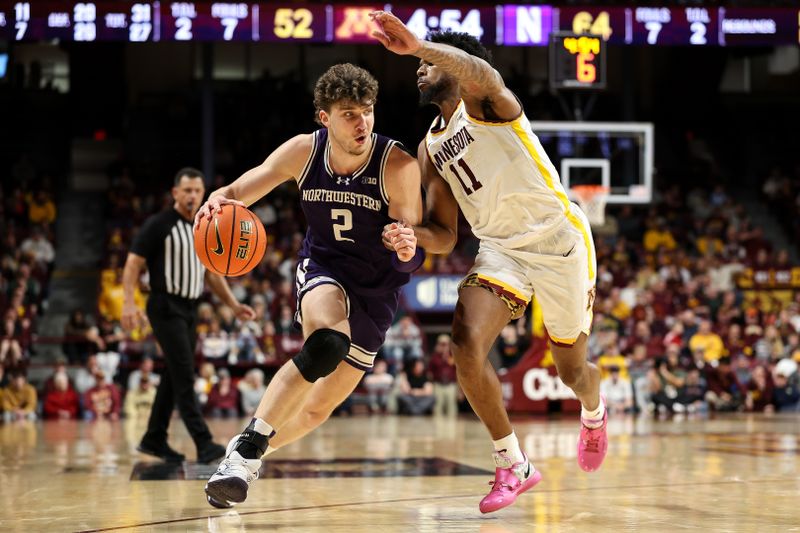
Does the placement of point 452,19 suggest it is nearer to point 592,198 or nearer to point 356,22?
point 356,22

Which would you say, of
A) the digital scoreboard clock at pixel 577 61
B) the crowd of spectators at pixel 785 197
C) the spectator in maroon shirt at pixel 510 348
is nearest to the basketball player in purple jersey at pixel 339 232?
the digital scoreboard clock at pixel 577 61

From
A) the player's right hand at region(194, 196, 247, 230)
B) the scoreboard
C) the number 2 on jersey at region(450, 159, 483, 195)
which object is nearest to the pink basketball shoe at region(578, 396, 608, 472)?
the number 2 on jersey at region(450, 159, 483, 195)

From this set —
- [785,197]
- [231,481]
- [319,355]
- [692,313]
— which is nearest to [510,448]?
[319,355]

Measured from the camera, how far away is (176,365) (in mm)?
7414

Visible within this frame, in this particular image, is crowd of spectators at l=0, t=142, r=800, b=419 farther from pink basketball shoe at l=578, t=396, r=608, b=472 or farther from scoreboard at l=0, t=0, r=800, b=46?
pink basketball shoe at l=578, t=396, r=608, b=472

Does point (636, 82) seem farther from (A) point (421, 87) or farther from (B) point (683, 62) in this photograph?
(A) point (421, 87)

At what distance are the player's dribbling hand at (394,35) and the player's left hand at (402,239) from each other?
2.35 feet

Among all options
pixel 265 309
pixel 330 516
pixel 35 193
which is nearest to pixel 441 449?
pixel 330 516

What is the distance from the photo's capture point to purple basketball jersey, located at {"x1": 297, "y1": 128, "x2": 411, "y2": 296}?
5098mm

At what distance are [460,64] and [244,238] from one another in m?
1.17

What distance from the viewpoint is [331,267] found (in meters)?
5.21

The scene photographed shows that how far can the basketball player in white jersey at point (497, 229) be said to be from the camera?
5.14m

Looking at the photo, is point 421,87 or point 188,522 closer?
point 188,522

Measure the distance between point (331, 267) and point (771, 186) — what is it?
1832 centimetres
